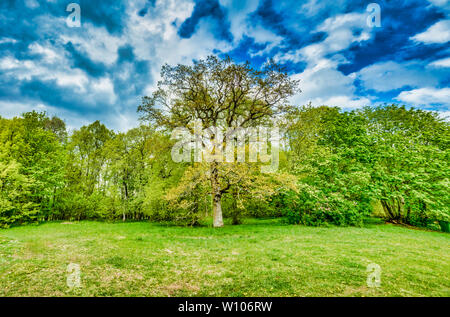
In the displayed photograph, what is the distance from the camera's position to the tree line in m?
19.3

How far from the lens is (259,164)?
19516 millimetres

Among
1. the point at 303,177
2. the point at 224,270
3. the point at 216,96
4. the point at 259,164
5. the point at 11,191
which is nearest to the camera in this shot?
the point at 224,270

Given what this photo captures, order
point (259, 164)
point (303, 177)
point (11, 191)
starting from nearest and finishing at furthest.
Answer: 1. point (259, 164)
2. point (11, 191)
3. point (303, 177)

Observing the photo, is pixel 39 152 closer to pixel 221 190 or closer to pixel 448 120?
pixel 221 190

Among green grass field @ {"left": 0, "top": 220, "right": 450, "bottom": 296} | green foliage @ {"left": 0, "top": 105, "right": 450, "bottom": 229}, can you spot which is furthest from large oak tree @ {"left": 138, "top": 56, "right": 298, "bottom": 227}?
green grass field @ {"left": 0, "top": 220, "right": 450, "bottom": 296}

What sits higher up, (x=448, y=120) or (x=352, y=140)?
(x=448, y=120)

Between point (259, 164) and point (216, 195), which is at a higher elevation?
point (259, 164)

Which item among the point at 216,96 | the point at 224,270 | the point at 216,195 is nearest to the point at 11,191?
the point at 216,195

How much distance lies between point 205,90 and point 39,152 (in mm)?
24061

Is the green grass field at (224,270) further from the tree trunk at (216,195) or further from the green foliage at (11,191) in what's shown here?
the green foliage at (11,191)

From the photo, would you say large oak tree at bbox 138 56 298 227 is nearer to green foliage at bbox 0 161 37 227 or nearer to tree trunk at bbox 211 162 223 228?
tree trunk at bbox 211 162 223 228

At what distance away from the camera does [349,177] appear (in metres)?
21.1

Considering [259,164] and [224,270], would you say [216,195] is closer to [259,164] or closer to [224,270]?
[259,164]

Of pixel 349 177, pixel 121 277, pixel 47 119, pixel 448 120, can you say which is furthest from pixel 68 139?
pixel 448 120
